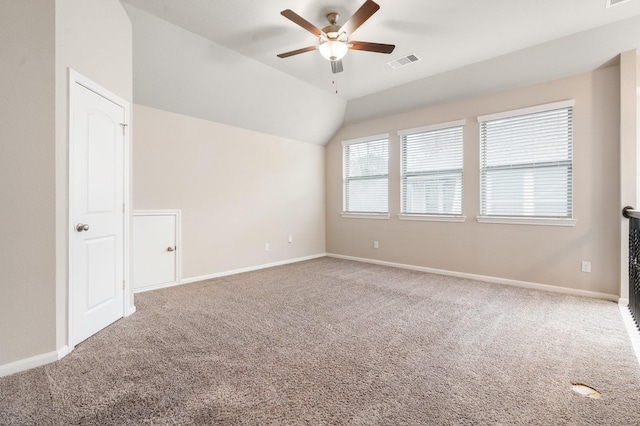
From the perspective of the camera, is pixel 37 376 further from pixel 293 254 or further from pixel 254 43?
pixel 293 254

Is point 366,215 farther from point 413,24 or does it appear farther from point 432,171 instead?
point 413,24

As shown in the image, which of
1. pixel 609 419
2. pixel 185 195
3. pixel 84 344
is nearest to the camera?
pixel 609 419

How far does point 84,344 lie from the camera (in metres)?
2.31

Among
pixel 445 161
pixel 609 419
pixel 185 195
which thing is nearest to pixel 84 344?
pixel 185 195

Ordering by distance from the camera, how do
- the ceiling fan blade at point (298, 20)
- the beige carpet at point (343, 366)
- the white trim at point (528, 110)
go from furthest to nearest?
the white trim at point (528, 110) < the ceiling fan blade at point (298, 20) < the beige carpet at point (343, 366)

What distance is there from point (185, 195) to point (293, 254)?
238 centimetres

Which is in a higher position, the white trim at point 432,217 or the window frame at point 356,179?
the window frame at point 356,179

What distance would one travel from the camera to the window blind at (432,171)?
15.3 ft

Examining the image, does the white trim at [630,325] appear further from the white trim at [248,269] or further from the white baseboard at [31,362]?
the white trim at [248,269]

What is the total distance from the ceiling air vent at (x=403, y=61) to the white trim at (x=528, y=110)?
1370 mm

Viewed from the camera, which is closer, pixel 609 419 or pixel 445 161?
pixel 609 419

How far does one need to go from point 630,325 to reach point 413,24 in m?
3.60

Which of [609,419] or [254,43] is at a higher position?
[254,43]

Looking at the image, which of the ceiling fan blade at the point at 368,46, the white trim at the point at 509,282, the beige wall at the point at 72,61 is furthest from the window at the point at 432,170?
the beige wall at the point at 72,61
